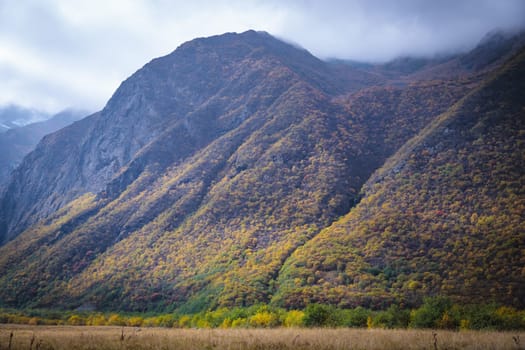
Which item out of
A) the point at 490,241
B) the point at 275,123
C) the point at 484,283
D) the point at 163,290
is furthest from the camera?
the point at 275,123

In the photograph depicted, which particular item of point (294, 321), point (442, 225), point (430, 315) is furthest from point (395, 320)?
point (442, 225)

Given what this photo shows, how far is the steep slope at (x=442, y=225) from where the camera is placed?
7312 centimetres

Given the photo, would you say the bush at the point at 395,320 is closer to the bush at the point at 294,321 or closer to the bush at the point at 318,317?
the bush at the point at 318,317

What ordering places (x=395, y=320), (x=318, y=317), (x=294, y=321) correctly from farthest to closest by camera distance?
(x=294, y=321)
(x=395, y=320)
(x=318, y=317)

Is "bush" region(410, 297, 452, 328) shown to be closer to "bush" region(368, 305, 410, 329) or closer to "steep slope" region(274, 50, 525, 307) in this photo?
"bush" region(368, 305, 410, 329)

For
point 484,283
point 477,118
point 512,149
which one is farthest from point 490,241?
point 477,118

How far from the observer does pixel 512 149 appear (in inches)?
3895

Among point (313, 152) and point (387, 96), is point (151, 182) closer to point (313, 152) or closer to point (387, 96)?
point (313, 152)

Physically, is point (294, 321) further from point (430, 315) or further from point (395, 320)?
point (430, 315)

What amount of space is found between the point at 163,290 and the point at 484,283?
81476 millimetres

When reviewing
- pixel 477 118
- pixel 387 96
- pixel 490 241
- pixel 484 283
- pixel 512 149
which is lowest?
pixel 484 283

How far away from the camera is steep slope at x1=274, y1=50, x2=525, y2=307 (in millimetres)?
73125

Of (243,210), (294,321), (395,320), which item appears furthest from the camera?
(243,210)

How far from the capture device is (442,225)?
8944cm
